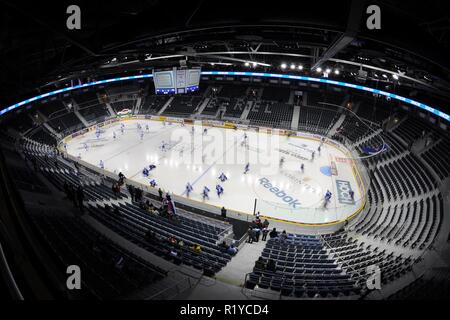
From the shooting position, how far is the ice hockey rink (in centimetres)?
1847

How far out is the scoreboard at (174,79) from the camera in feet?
93.9

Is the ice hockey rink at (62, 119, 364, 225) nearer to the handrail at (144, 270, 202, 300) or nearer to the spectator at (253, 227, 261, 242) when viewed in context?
the spectator at (253, 227, 261, 242)

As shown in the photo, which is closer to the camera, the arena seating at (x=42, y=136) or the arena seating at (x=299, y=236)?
the arena seating at (x=299, y=236)

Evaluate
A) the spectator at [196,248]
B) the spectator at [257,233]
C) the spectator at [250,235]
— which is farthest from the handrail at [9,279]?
the spectator at [257,233]

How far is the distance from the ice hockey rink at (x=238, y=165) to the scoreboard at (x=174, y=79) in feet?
17.9

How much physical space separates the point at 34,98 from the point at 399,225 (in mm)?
36819

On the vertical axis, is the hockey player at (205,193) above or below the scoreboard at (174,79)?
below

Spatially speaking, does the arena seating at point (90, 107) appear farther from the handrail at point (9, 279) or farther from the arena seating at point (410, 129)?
the arena seating at point (410, 129)

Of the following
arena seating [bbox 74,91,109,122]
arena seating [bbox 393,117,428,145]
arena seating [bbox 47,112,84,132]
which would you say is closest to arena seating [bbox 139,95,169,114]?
arena seating [bbox 74,91,109,122]

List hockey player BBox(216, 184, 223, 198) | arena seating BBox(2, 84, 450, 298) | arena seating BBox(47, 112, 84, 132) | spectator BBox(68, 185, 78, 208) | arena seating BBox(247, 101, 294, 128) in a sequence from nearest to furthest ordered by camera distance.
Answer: arena seating BBox(2, 84, 450, 298), spectator BBox(68, 185, 78, 208), hockey player BBox(216, 184, 223, 198), arena seating BBox(47, 112, 84, 132), arena seating BBox(247, 101, 294, 128)

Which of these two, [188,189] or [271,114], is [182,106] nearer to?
[271,114]

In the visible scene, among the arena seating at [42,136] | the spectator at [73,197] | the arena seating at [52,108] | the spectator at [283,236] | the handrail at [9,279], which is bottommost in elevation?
the spectator at [283,236]

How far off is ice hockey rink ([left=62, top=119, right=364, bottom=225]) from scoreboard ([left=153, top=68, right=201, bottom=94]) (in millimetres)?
5451

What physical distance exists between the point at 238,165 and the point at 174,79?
1227 centimetres
